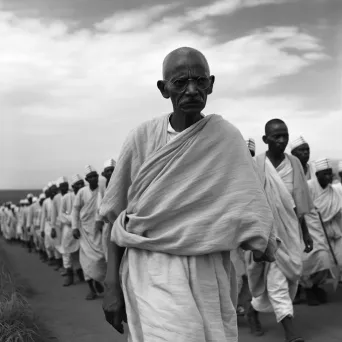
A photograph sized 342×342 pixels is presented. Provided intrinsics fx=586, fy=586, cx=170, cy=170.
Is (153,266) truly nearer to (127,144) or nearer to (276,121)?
(127,144)

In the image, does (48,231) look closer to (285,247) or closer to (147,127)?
(285,247)

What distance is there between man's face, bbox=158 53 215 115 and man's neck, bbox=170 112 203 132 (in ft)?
0.22

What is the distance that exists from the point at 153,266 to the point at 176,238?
0.20m

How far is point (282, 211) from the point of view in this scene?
6.49 m

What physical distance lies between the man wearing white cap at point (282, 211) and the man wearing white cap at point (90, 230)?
424cm

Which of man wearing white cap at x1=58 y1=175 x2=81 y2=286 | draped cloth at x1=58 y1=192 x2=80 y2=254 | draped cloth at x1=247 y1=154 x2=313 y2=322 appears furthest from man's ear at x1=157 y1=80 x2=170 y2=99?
draped cloth at x1=58 y1=192 x2=80 y2=254

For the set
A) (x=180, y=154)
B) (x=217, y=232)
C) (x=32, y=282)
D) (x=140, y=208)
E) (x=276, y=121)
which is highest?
(x=276, y=121)

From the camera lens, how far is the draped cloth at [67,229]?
42.5 ft

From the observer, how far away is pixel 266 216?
325 centimetres

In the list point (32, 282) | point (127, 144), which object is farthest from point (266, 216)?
point (32, 282)

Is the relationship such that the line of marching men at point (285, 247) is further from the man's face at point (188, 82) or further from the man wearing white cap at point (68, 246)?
the man's face at point (188, 82)

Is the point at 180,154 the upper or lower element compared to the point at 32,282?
upper

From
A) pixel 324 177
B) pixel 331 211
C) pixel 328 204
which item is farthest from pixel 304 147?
pixel 331 211

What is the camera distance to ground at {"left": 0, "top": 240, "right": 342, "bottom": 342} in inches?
266
